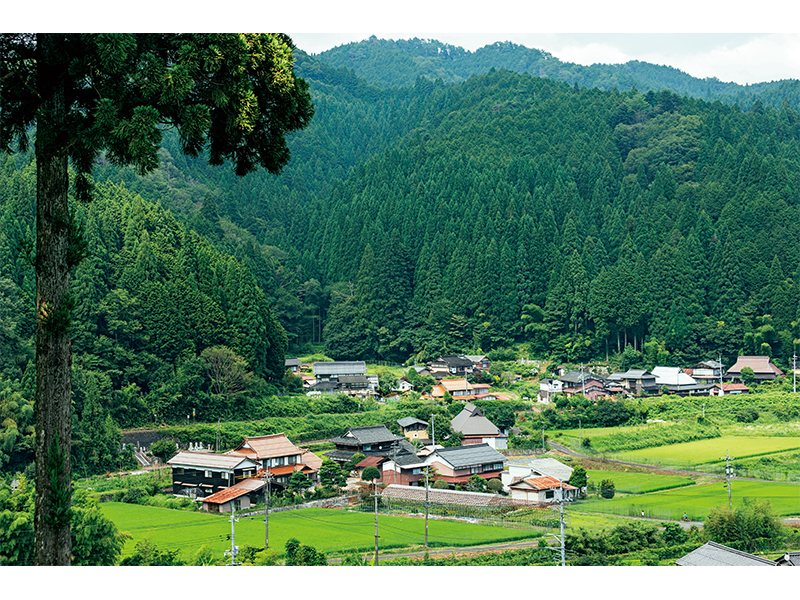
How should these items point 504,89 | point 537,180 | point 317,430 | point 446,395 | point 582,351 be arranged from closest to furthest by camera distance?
point 317,430, point 446,395, point 582,351, point 537,180, point 504,89

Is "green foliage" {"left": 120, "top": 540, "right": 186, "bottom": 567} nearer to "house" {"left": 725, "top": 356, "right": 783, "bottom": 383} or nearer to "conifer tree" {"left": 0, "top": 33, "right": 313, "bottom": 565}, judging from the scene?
"conifer tree" {"left": 0, "top": 33, "right": 313, "bottom": 565}

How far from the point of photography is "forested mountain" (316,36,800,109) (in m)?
116

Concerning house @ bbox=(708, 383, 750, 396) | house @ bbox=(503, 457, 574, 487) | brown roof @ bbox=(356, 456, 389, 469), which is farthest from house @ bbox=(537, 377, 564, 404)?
brown roof @ bbox=(356, 456, 389, 469)

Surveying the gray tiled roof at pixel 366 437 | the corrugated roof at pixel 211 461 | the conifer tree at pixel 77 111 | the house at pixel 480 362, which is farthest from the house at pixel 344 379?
the conifer tree at pixel 77 111

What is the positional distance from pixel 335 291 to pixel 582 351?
14.1 meters

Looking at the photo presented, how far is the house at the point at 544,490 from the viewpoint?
19.4 m

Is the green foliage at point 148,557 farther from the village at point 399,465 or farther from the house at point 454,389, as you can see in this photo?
the house at point 454,389

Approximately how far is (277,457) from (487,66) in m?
126

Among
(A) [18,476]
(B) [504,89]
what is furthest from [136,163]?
(B) [504,89]

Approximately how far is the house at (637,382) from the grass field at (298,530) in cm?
1797

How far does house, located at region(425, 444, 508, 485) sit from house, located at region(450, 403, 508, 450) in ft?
9.13

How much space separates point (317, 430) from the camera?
2739cm

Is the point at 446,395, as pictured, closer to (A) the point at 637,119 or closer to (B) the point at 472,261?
(B) the point at 472,261

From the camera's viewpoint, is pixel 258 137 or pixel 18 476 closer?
pixel 258 137
